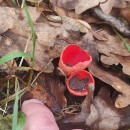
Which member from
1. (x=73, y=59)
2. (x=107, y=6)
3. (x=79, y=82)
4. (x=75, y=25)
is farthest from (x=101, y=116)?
(x=107, y=6)

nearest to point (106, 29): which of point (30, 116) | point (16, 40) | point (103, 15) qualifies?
point (103, 15)

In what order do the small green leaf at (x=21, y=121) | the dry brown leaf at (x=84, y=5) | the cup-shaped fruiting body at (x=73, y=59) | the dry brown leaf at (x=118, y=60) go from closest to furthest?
the small green leaf at (x=21, y=121) < the cup-shaped fruiting body at (x=73, y=59) < the dry brown leaf at (x=118, y=60) < the dry brown leaf at (x=84, y=5)

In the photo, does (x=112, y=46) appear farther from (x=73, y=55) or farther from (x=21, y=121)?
(x=21, y=121)

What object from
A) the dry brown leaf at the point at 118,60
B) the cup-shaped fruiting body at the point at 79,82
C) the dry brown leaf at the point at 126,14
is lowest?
the cup-shaped fruiting body at the point at 79,82

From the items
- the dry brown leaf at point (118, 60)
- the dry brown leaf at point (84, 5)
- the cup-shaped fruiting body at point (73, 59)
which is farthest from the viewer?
the dry brown leaf at point (84, 5)

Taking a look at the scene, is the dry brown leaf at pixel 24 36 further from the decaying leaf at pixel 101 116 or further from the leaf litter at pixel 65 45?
the decaying leaf at pixel 101 116

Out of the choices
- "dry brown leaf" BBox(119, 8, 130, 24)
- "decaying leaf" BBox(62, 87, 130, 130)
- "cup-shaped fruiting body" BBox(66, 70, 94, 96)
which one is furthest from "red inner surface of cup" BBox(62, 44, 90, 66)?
"dry brown leaf" BBox(119, 8, 130, 24)

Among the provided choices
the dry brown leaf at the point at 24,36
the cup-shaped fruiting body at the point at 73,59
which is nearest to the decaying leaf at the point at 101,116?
the cup-shaped fruiting body at the point at 73,59

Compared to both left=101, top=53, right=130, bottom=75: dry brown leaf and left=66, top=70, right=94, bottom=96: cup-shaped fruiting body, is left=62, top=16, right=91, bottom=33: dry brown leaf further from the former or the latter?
left=66, top=70, right=94, bottom=96: cup-shaped fruiting body
